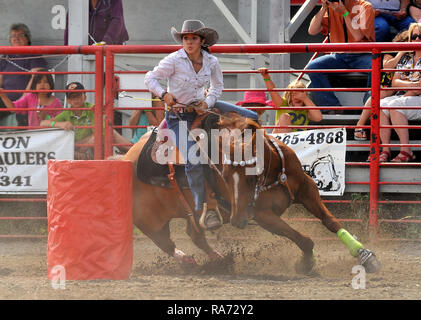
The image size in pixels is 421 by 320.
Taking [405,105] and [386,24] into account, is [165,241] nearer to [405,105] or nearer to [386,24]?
[405,105]

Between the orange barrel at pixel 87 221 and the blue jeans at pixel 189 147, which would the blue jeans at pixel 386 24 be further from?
the orange barrel at pixel 87 221

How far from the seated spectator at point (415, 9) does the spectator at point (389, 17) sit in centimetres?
4

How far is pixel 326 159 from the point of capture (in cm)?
741

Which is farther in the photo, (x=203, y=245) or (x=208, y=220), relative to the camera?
(x=203, y=245)

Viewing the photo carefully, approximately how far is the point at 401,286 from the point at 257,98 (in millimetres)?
3177

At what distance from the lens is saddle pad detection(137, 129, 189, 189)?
6.19 meters

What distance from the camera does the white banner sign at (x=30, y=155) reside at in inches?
300

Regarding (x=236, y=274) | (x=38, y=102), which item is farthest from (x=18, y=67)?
(x=236, y=274)

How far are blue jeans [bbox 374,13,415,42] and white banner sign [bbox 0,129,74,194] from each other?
Answer: 3.84 m

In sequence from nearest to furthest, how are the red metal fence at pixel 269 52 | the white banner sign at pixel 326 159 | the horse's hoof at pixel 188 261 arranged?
the horse's hoof at pixel 188 261 → the red metal fence at pixel 269 52 → the white banner sign at pixel 326 159

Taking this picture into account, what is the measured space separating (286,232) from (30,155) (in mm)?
3134

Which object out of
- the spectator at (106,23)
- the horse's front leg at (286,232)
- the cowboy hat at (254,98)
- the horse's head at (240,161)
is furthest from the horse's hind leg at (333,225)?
the spectator at (106,23)

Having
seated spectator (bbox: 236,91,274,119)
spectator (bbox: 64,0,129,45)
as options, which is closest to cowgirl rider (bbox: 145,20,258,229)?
seated spectator (bbox: 236,91,274,119)
